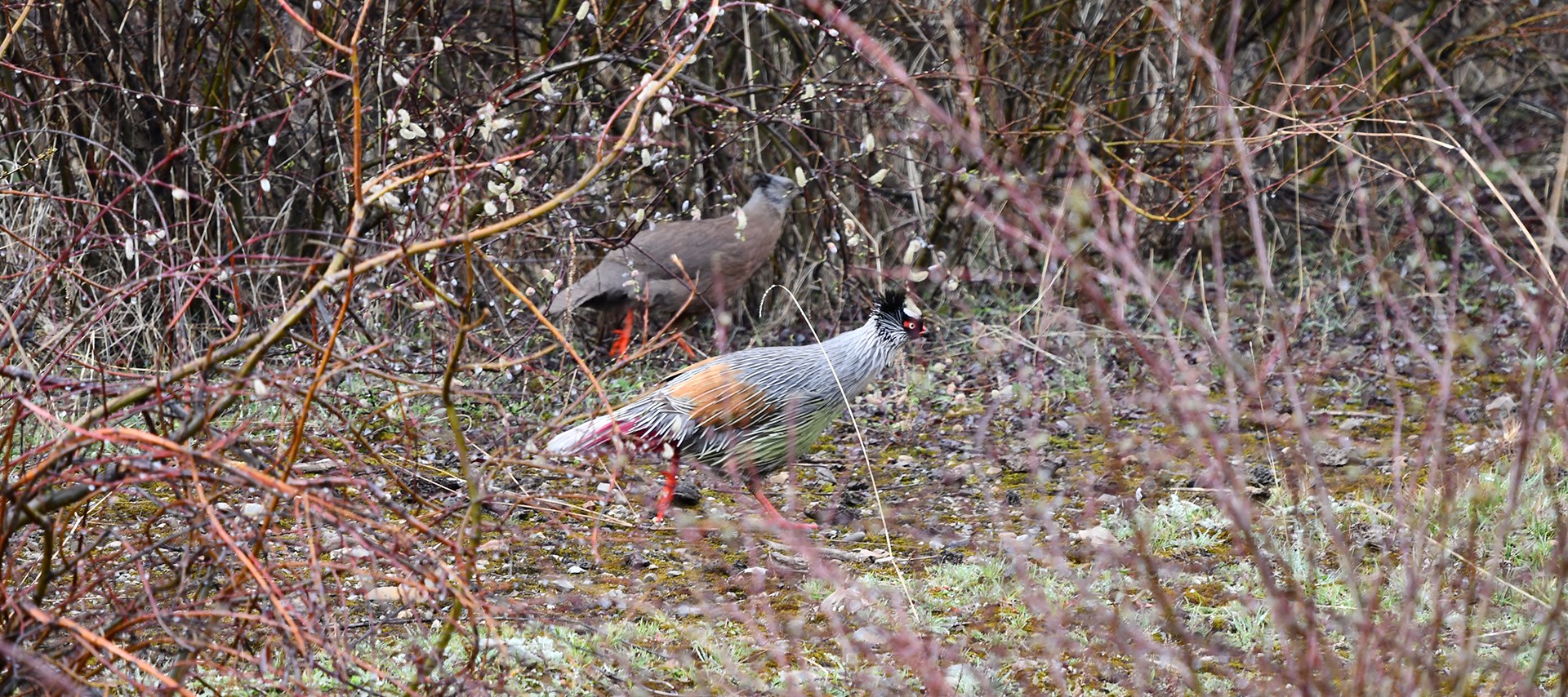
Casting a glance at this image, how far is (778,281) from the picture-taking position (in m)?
8.74

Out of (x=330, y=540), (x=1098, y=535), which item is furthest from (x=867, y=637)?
(x=330, y=540)

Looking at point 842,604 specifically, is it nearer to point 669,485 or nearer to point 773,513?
point 773,513

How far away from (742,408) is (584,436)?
2.12 feet

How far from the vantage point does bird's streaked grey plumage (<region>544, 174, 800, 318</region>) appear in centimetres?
763

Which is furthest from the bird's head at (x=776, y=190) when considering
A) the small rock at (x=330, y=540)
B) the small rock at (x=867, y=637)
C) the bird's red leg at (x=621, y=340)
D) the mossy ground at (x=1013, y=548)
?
the small rock at (x=867, y=637)

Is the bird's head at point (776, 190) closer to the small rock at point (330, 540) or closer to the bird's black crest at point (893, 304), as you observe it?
the bird's black crest at point (893, 304)

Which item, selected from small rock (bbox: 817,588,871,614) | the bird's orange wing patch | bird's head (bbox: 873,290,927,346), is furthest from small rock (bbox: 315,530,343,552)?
bird's head (bbox: 873,290,927,346)

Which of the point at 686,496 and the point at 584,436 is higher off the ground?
the point at 584,436

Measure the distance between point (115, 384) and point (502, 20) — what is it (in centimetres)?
558

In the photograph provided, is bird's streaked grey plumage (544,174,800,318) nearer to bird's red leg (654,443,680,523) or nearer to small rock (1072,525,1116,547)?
bird's red leg (654,443,680,523)

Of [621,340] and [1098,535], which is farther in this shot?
[621,340]

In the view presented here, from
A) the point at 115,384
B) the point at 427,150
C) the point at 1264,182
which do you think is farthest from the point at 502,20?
the point at 115,384

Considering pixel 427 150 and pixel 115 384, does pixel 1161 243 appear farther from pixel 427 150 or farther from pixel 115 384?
pixel 115 384

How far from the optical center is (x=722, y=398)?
229 inches
